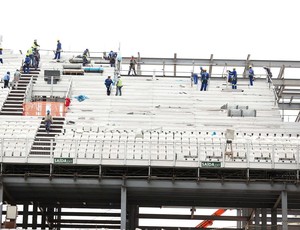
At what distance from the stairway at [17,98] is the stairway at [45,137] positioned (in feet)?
10.2

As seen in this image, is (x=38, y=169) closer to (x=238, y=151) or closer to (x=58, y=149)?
(x=58, y=149)

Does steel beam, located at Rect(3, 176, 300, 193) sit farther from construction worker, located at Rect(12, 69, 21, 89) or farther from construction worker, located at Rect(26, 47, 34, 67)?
construction worker, located at Rect(26, 47, 34, 67)

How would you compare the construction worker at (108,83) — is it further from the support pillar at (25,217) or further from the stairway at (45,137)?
the support pillar at (25,217)

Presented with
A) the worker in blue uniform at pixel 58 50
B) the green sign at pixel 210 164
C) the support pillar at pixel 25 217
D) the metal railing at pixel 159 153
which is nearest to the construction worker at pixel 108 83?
the worker in blue uniform at pixel 58 50

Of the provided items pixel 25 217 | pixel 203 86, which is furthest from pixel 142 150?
pixel 203 86

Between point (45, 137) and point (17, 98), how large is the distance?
895 cm

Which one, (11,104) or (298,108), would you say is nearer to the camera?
(11,104)

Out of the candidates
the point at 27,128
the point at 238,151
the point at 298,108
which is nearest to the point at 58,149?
the point at 27,128

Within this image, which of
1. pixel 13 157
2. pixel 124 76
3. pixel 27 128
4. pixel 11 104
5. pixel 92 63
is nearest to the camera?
pixel 13 157

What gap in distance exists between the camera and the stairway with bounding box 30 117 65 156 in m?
41.5

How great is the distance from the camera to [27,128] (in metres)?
44.9

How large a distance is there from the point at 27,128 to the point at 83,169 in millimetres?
5734

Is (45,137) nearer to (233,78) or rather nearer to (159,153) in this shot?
(159,153)

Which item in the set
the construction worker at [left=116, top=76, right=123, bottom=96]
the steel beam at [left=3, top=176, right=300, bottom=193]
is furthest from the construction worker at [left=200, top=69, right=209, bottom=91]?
the steel beam at [left=3, top=176, right=300, bottom=193]
